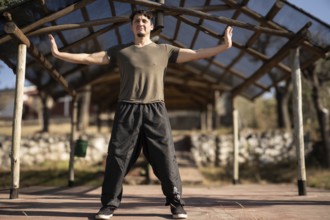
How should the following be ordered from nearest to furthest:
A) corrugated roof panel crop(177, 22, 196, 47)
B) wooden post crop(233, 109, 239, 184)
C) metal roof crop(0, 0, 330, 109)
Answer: metal roof crop(0, 0, 330, 109) < corrugated roof panel crop(177, 22, 196, 47) < wooden post crop(233, 109, 239, 184)

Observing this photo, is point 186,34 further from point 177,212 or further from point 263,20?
point 177,212

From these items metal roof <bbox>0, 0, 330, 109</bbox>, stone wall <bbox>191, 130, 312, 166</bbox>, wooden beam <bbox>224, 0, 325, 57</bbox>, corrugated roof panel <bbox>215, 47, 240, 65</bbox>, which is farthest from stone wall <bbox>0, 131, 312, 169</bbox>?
wooden beam <bbox>224, 0, 325, 57</bbox>

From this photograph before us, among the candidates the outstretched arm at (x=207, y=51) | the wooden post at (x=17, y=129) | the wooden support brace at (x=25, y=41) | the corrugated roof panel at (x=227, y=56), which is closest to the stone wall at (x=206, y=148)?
the corrugated roof panel at (x=227, y=56)

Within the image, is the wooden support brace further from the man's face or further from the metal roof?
the man's face

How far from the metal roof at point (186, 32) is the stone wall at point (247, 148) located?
11.6 feet

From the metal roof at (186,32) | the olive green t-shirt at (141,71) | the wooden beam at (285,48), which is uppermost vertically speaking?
the metal roof at (186,32)

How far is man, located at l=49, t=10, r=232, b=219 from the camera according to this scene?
370cm

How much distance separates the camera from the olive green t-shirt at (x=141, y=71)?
3.83 m

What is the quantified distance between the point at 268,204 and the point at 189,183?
5290 millimetres

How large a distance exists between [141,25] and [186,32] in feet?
16.0

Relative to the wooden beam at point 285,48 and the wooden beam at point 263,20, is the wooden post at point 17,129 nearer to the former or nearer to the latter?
the wooden beam at point 263,20

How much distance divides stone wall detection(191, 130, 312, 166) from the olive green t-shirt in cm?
1028

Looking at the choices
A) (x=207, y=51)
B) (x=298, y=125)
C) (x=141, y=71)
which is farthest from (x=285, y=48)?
(x=141, y=71)

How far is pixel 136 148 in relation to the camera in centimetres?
384
